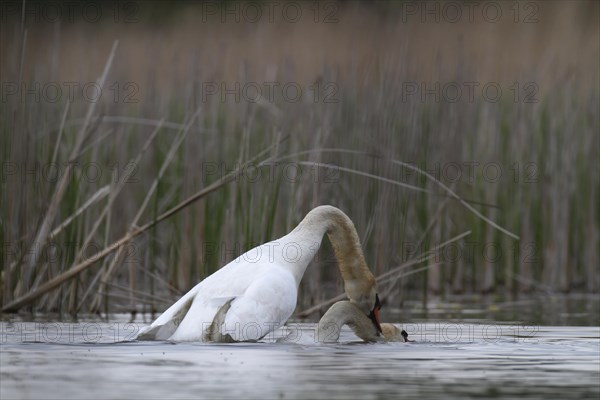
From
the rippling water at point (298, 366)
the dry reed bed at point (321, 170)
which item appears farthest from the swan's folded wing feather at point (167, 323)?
the dry reed bed at point (321, 170)

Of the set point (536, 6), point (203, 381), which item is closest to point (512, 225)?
point (203, 381)

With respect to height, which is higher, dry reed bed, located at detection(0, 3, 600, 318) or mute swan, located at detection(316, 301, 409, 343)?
dry reed bed, located at detection(0, 3, 600, 318)

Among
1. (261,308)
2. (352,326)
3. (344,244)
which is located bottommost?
(352,326)

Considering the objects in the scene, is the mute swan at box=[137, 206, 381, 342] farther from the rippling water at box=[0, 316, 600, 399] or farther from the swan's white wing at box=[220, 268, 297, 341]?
the rippling water at box=[0, 316, 600, 399]

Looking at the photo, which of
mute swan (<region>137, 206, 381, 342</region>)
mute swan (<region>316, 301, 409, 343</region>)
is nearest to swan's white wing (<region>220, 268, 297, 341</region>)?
mute swan (<region>137, 206, 381, 342</region>)

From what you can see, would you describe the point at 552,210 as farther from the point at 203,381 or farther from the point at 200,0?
the point at 200,0

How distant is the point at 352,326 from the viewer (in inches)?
356

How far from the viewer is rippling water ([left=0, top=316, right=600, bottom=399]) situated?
19.3 ft

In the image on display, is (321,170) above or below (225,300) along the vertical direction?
above

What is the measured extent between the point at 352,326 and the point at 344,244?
1.97 feet

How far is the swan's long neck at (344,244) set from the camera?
905 centimetres

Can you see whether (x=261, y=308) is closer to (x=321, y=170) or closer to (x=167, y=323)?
(x=167, y=323)

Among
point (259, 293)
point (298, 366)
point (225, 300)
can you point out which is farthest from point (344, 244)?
point (298, 366)

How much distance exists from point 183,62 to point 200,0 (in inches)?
85.7
